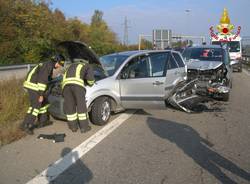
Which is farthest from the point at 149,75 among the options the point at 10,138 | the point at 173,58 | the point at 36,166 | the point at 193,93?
the point at 36,166

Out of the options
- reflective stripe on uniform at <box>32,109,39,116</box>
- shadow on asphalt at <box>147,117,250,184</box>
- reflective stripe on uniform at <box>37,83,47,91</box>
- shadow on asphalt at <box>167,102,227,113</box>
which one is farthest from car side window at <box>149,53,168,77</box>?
reflective stripe on uniform at <box>32,109,39,116</box>

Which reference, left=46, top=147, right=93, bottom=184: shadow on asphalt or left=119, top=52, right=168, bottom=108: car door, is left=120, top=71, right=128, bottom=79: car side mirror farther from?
left=46, top=147, right=93, bottom=184: shadow on asphalt

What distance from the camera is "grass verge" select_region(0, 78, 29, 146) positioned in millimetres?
6801

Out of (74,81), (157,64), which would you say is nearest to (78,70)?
(74,81)

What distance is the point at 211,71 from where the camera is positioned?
11.5 meters

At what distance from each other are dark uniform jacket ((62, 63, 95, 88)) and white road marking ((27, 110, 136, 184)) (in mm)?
1049

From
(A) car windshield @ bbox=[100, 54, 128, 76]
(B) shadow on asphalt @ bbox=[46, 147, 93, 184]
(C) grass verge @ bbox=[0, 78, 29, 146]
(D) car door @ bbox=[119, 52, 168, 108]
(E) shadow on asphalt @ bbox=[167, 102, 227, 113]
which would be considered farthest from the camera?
(E) shadow on asphalt @ bbox=[167, 102, 227, 113]

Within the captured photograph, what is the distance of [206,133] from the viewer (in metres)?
7.24

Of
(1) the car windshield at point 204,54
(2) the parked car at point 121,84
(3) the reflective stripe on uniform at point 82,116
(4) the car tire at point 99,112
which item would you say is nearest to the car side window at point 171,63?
(2) the parked car at point 121,84

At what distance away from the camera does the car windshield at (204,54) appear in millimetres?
13039

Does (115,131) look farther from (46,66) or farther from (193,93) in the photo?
(193,93)

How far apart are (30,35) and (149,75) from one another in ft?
90.0

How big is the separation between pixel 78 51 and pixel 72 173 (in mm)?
3793

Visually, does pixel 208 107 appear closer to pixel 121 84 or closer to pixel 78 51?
pixel 121 84
